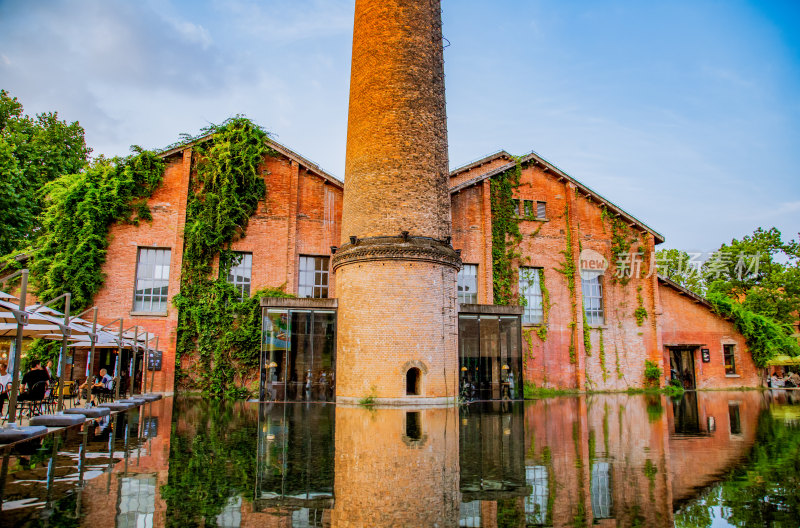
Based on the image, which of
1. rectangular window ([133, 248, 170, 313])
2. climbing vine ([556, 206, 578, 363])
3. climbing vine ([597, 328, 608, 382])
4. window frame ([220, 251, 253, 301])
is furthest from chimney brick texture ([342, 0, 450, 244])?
climbing vine ([597, 328, 608, 382])

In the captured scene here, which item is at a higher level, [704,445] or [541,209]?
[541,209]

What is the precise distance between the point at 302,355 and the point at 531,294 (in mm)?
11459

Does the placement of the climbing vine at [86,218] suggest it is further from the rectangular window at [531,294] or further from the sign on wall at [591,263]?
the sign on wall at [591,263]

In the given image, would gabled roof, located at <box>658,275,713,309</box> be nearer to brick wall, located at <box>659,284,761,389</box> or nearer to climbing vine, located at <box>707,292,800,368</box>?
brick wall, located at <box>659,284,761,389</box>

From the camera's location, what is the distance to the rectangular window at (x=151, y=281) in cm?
2120

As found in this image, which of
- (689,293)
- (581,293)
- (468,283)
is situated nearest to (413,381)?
(468,283)

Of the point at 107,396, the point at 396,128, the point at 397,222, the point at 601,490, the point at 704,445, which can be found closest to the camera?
the point at 601,490

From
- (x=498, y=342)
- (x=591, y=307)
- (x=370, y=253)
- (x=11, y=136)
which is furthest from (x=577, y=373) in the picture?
(x=11, y=136)

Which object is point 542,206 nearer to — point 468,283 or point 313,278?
point 468,283

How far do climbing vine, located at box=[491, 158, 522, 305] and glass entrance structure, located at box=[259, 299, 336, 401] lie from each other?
8577 mm

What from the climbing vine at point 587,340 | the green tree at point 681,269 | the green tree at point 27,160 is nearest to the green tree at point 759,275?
the green tree at point 681,269

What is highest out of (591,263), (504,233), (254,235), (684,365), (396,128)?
(396,128)

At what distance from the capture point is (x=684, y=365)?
2762cm

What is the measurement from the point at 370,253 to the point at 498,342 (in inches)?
251
